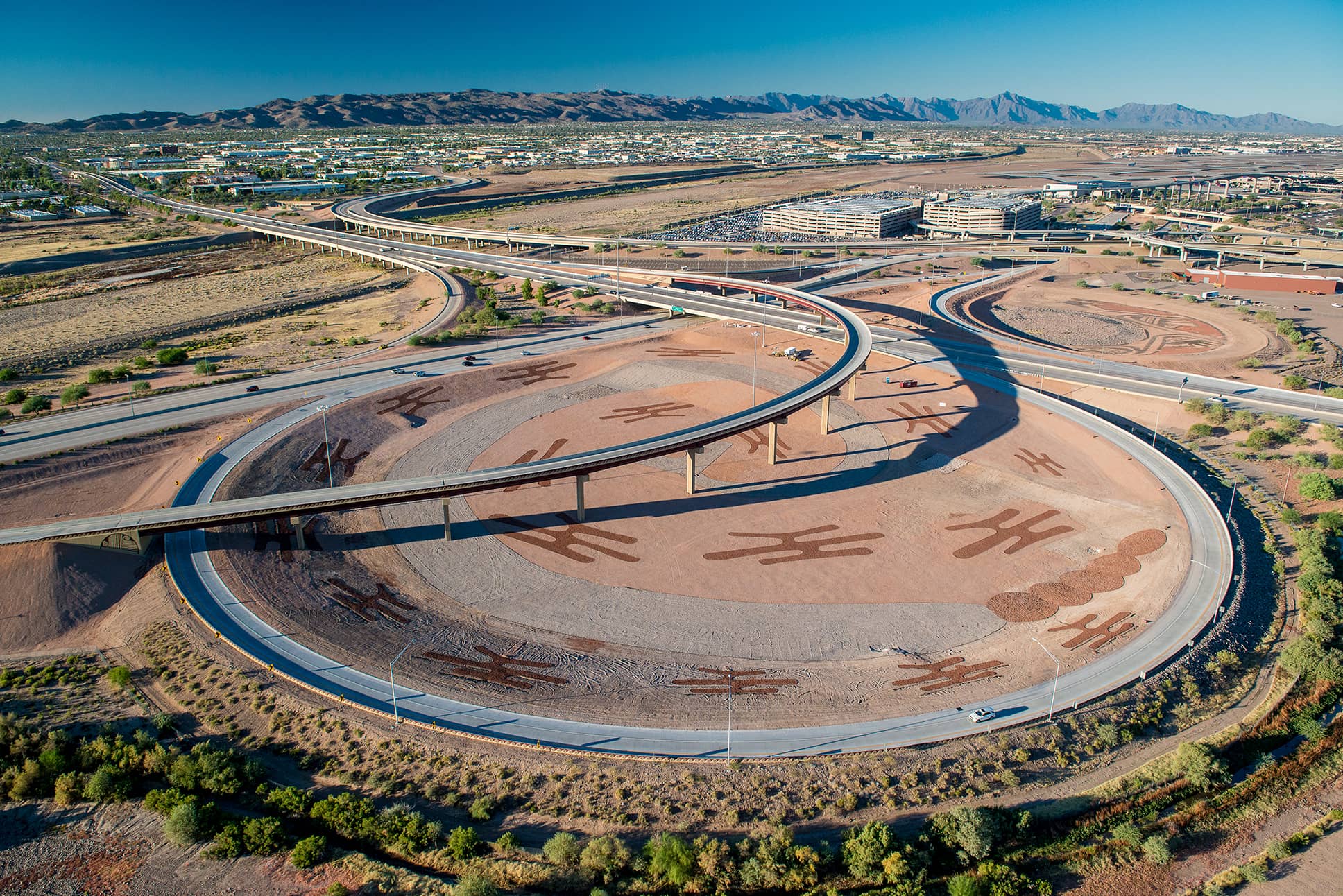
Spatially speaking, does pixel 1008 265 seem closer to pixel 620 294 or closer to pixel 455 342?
pixel 620 294

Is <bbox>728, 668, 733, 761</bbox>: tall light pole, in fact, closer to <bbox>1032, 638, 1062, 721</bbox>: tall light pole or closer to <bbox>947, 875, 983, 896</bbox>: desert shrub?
<bbox>947, 875, 983, 896</bbox>: desert shrub

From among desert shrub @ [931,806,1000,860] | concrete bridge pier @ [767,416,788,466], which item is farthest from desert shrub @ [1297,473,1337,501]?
desert shrub @ [931,806,1000,860]

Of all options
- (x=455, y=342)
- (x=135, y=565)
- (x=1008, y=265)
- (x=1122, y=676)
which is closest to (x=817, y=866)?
(x=1122, y=676)

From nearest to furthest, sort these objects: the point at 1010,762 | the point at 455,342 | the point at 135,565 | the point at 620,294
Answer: the point at 1010,762, the point at 135,565, the point at 455,342, the point at 620,294

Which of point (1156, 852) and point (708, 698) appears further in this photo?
point (708, 698)

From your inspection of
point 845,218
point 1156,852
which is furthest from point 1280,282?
point 1156,852

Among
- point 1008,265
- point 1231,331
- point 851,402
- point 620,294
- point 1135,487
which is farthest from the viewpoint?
point 1008,265

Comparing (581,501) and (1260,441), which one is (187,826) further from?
(1260,441)
